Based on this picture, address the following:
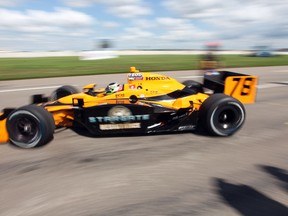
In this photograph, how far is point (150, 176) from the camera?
13.6 ft

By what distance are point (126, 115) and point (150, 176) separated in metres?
1.68

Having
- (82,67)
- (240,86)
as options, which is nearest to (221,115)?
(240,86)

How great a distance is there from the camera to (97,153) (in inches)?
197

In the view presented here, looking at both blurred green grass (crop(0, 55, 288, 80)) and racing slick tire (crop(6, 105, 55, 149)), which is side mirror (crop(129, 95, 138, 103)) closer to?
racing slick tire (crop(6, 105, 55, 149))

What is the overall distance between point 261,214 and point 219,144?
2.18 metres

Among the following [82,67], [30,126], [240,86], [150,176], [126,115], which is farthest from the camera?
[82,67]

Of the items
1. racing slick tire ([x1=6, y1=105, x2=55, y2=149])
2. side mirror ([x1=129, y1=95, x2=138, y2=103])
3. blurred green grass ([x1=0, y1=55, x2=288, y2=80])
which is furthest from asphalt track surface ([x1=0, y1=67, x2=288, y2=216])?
blurred green grass ([x1=0, y1=55, x2=288, y2=80])

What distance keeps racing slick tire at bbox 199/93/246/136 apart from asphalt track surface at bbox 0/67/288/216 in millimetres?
188

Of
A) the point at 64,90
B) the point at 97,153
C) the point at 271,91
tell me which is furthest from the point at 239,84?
the point at 271,91

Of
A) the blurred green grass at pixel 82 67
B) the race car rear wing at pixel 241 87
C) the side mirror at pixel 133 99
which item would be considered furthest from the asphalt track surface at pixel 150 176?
the blurred green grass at pixel 82 67

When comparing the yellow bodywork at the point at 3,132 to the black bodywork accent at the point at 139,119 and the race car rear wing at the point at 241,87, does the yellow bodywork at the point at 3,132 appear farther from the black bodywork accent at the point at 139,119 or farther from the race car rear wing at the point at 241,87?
the race car rear wing at the point at 241,87

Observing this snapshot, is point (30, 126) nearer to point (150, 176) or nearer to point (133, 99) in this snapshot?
point (133, 99)

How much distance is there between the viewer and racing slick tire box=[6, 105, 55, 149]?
16.9 ft

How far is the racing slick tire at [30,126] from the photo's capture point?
A: 16.9 feet
